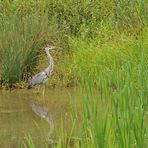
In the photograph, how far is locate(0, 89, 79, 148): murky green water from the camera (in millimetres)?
6754

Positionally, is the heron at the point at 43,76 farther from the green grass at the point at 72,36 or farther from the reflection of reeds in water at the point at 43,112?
the reflection of reeds in water at the point at 43,112

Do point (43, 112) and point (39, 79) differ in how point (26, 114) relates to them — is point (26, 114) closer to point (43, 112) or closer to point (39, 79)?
point (43, 112)

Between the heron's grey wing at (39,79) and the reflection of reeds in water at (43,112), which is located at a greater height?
the heron's grey wing at (39,79)

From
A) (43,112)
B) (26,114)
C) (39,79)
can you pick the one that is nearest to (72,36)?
(39,79)

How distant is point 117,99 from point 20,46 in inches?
236

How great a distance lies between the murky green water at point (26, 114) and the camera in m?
6.75

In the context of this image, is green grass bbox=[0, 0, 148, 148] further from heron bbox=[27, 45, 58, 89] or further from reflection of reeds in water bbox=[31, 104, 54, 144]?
reflection of reeds in water bbox=[31, 104, 54, 144]

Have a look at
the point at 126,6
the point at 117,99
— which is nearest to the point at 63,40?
the point at 126,6

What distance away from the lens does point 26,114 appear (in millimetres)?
8125

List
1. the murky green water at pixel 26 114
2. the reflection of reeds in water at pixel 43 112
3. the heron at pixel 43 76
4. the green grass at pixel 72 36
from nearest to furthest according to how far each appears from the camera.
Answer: the murky green water at pixel 26 114 < the reflection of reeds in water at pixel 43 112 < the green grass at pixel 72 36 < the heron at pixel 43 76

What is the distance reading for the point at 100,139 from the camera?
3.60 metres

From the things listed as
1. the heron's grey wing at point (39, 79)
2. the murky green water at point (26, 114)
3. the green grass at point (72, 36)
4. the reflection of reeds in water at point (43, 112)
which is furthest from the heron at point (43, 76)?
the reflection of reeds in water at point (43, 112)

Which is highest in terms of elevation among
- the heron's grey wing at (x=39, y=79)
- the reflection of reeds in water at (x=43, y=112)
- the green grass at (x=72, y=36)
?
the green grass at (x=72, y=36)

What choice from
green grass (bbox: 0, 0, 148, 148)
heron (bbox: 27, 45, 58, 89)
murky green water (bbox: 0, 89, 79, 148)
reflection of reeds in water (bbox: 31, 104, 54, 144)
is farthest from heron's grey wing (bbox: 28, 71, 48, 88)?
reflection of reeds in water (bbox: 31, 104, 54, 144)
